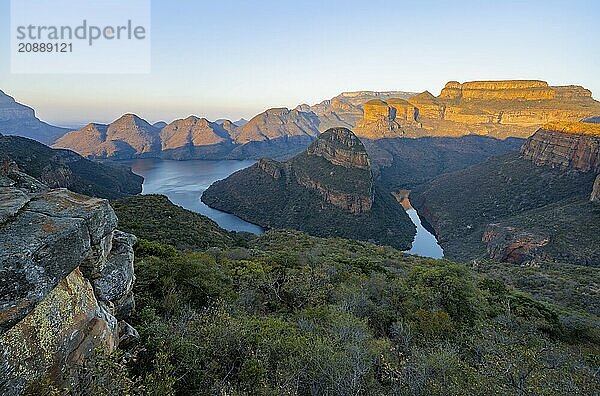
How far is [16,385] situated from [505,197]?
84868 mm

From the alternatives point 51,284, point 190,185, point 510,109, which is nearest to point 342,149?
point 190,185

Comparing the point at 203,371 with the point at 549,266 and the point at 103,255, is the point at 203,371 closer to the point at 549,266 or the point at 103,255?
the point at 103,255

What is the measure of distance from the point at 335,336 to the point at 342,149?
78714mm

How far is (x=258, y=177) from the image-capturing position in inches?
3969

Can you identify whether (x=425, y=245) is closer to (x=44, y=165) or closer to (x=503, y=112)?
(x=44, y=165)

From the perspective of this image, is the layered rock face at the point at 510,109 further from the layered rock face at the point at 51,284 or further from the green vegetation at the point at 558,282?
the layered rock face at the point at 51,284

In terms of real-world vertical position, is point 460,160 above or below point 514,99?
below

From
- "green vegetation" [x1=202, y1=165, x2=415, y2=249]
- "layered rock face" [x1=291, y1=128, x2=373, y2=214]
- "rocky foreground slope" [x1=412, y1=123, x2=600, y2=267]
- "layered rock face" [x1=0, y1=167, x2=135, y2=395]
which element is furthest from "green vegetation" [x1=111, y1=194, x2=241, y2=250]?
"layered rock face" [x1=291, y1=128, x2=373, y2=214]

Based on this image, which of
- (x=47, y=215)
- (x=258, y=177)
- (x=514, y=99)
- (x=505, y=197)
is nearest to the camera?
(x=47, y=215)

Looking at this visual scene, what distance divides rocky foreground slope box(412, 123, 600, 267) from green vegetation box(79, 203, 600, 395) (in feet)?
93.3

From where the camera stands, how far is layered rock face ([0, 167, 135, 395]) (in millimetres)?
4836

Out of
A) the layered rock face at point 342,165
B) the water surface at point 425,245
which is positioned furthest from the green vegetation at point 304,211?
the water surface at point 425,245

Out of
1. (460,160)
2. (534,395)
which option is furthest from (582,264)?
(460,160)

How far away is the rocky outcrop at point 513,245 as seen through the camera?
146 ft
